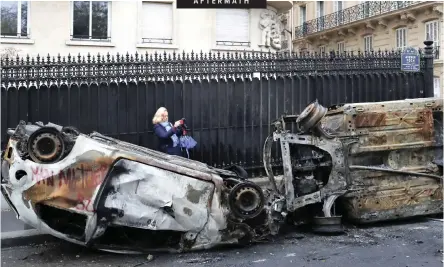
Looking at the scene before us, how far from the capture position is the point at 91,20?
47.2 feet

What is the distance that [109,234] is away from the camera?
547 cm

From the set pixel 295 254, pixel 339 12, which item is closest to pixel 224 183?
pixel 295 254

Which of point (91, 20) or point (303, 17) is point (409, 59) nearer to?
point (91, 20)

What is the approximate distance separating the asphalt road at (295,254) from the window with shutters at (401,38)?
24045 millimetres

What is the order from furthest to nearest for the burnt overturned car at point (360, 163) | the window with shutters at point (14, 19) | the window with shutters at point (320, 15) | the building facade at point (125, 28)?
the window with shutters at point (320, 15) < the building facade at point (125, 28) < the window with shutters at point (14, 19) < the burnt overturned car at point (360, 163)

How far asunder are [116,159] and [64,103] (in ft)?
9.93

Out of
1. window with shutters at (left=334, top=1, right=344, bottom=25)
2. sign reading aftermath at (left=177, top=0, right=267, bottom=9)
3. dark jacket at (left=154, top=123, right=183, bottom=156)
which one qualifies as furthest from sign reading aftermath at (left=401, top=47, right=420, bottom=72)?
window with shutters at (left=334, top=1, right=344, bottom=25)

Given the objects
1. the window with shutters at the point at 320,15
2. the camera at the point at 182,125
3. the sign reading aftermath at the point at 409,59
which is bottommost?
the camera at the point at 182,125

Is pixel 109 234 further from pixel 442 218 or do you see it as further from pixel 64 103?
pixel 442 218

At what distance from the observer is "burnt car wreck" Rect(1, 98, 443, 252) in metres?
5.01

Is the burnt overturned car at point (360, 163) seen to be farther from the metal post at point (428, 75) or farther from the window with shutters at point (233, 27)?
the window with shutters at point (233, 27)

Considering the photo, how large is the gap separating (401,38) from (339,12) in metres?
5.27

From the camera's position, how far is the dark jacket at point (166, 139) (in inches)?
286

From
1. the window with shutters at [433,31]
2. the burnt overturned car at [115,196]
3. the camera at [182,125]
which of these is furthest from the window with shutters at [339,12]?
the burnt overturned car at [115,196]
